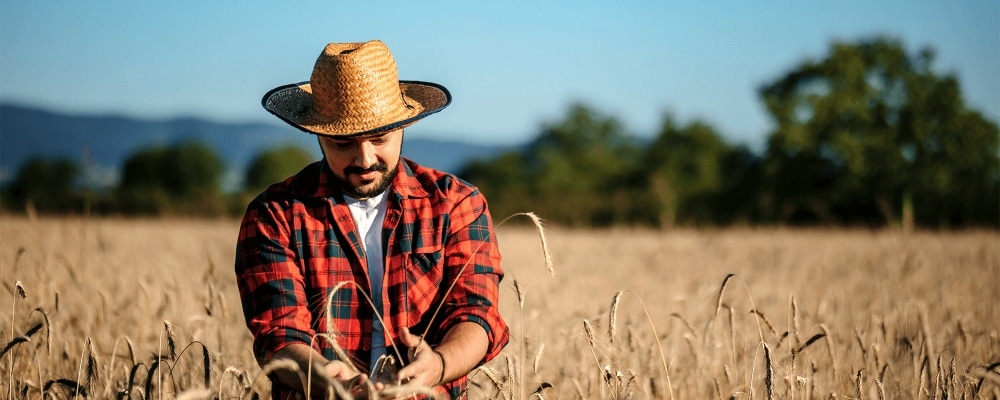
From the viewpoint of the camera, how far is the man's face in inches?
99.0

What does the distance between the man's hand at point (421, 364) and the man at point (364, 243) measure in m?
0.08

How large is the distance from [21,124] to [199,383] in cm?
20970

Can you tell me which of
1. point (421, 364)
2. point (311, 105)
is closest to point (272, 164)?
point (311, 105)

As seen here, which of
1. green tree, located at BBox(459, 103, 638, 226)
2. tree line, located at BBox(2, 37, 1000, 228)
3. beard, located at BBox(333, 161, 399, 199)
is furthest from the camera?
green tree, located at BBox(459, 103, 638, 226)

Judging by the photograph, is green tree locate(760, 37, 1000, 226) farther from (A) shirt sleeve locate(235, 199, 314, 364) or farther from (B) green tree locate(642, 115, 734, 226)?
(A) shirt sleeve locate(235, 199, 314, 364)

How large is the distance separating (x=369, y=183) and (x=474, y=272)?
1.37ft

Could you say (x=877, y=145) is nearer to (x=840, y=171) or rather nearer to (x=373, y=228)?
(x=840, y=171)

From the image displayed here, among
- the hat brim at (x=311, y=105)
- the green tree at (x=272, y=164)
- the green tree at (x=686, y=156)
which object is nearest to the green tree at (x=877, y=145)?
the green tree at (x=686, y=156)

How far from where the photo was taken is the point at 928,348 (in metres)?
3.22

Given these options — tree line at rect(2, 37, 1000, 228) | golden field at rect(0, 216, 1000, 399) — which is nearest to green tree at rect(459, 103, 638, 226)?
tree line at rect(2, 37, 1000, 228)

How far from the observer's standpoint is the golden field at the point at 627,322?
298 centimetres

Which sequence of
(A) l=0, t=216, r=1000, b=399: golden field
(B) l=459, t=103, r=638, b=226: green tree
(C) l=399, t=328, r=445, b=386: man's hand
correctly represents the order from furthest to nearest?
1. (B) l=459, t=103, r=638, b=226: green tree
2. (A) l=0, t=216, r=1000, b=399: golden field
3. (C) l=399, t=328, r=445, b=386: man's hand

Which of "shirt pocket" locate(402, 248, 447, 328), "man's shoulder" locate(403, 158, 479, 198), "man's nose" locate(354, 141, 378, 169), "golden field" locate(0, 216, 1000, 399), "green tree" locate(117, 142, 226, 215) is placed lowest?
"golden field" locate(0, 216, 1000, 399)

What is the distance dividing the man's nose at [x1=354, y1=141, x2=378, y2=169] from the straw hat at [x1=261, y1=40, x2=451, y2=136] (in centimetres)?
7
